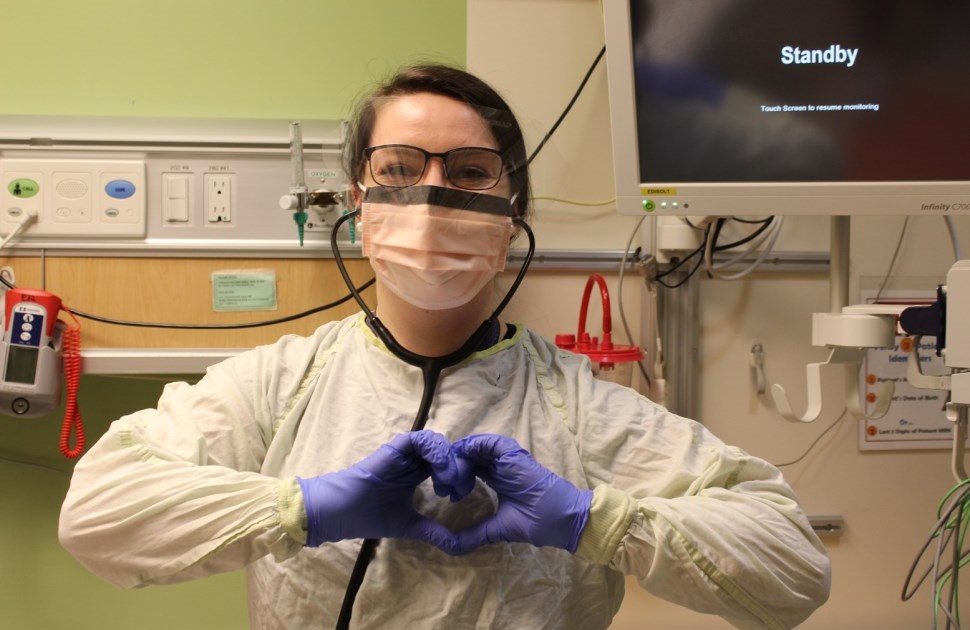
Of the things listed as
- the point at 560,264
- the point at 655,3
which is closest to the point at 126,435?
the point at 560,264

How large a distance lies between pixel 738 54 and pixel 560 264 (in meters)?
0.51

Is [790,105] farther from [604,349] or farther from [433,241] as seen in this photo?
[433,241]

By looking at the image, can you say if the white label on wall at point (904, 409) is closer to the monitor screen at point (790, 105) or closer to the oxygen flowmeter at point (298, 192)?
the monitor screen at point (790, 105)

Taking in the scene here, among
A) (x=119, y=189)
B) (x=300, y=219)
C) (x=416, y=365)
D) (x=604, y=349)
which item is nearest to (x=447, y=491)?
(x=416, y=365)

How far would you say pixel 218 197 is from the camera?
137 centimetres

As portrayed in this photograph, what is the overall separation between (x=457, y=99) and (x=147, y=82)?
0.76 metres

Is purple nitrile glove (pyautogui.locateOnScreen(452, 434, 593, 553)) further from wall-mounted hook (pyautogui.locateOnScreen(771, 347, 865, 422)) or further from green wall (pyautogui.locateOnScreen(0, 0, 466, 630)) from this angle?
green wall (pyautogui.locateOnScreen(0, 0, 466, 630))

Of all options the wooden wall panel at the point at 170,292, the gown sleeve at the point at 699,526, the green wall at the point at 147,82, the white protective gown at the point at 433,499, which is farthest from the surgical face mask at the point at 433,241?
the green wall at the point at 147,82

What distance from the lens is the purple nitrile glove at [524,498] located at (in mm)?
792

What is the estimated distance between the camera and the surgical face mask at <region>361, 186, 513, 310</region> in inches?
35.0

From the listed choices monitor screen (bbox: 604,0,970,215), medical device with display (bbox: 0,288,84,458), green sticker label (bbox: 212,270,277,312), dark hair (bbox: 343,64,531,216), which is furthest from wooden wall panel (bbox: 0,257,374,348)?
monitor screen (bbox: 604,0,970,215)

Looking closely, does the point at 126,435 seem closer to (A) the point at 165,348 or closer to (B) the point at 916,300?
(A) the point at 165,348

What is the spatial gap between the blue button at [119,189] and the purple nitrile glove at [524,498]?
92 cm

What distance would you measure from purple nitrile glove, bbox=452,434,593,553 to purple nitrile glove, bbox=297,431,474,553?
0.03 m
